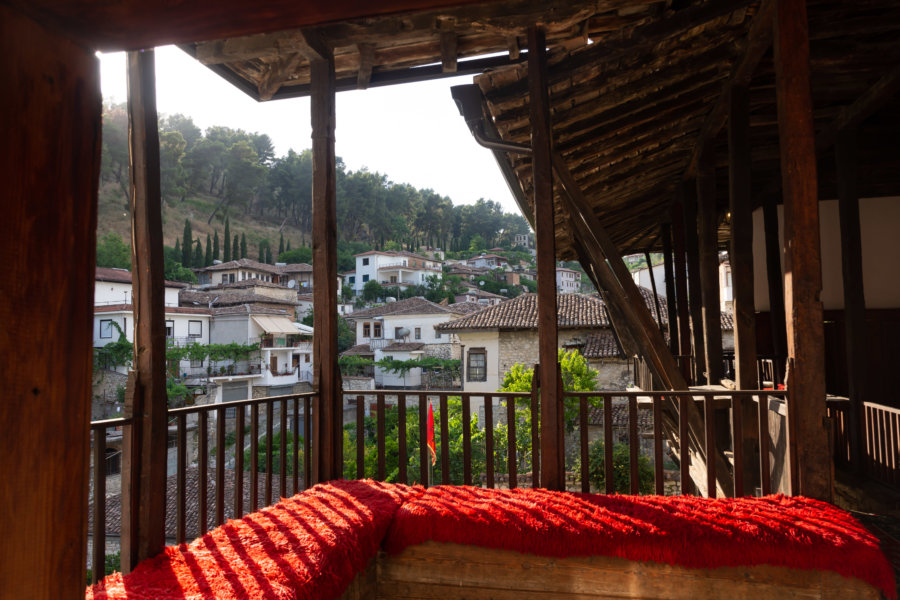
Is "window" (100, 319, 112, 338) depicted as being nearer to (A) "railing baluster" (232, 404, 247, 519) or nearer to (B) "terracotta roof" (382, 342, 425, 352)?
(B) "terracotta roof" (382, 342, 425, 352)

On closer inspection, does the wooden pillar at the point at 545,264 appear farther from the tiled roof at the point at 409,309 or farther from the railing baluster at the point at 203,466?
the tiled roof at the point at 409,309

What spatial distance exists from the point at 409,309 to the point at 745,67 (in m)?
29.9

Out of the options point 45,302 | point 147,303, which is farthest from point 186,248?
point 45,302

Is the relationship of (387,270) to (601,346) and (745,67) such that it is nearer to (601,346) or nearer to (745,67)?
(601,346)

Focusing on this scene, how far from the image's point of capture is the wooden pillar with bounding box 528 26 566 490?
3.52 meters

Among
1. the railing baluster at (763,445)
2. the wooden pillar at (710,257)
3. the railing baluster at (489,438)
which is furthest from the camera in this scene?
the wooden pillar at (710,257)

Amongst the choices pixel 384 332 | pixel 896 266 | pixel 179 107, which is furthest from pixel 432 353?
pixel 179 107

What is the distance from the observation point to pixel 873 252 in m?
8.12

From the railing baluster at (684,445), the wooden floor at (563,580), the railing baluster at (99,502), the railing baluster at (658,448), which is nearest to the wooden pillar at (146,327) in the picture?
the railing baluster at (99,502)

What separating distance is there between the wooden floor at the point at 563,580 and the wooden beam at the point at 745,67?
10.4ft

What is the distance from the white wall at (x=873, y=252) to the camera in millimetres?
7949

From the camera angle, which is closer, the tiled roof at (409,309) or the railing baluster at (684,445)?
the railing baluster at (684,445)

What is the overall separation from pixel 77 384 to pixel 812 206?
134 inches

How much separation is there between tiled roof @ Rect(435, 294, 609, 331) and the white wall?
10246 millimetres
